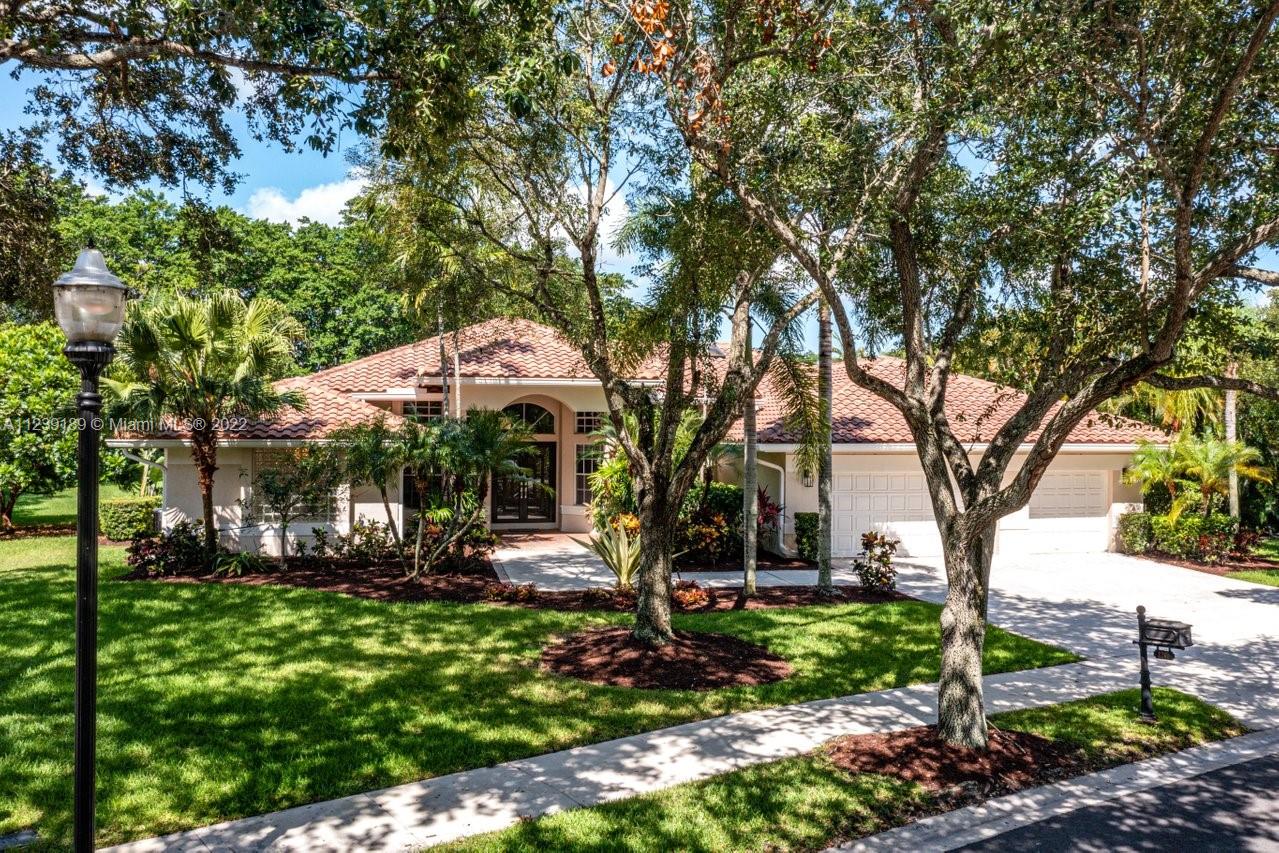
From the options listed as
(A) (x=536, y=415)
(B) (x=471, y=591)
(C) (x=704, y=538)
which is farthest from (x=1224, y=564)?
(A) (x=536, y=415)

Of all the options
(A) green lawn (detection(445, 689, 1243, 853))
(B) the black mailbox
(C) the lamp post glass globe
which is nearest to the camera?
(C) the lamp post glass globe

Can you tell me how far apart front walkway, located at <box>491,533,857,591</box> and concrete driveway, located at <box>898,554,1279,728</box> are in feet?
6.43

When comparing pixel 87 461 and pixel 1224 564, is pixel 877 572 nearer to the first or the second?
pixel 1224 564

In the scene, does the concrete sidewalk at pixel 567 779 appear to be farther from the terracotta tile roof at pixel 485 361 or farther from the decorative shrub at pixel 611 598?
the terracotta tile roof at pixel 485 361

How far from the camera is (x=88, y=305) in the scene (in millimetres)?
4746

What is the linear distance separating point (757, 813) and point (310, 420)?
14732mm

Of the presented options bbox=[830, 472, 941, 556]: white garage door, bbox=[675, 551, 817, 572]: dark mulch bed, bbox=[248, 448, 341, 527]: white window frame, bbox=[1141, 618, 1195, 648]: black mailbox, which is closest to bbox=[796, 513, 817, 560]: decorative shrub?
bbox=[675, 551, 817, 572]: dark mulch bed

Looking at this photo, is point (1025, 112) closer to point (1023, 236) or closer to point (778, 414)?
point (1023, 236)

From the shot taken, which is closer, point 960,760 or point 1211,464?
point 960,760

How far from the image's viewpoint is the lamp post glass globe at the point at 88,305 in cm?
473

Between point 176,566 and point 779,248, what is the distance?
515 inches

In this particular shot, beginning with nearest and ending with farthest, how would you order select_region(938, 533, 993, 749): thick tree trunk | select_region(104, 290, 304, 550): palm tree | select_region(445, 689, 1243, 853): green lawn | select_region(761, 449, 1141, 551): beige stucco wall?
select_region(445, 689, 1243, 853): green lawn → select_region(938, 533, 993, 749): thick tree trunk → select_region(104, 290, 304, 550): palm tree → select_region(761, 449, 1141, 551): beige stucco wall

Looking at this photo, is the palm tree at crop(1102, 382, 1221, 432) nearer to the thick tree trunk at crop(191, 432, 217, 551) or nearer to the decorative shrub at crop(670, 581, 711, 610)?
the decorative shrub at crop(670, 581, 711, 610)

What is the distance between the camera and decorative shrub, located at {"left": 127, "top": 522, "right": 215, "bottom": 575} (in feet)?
51.5
